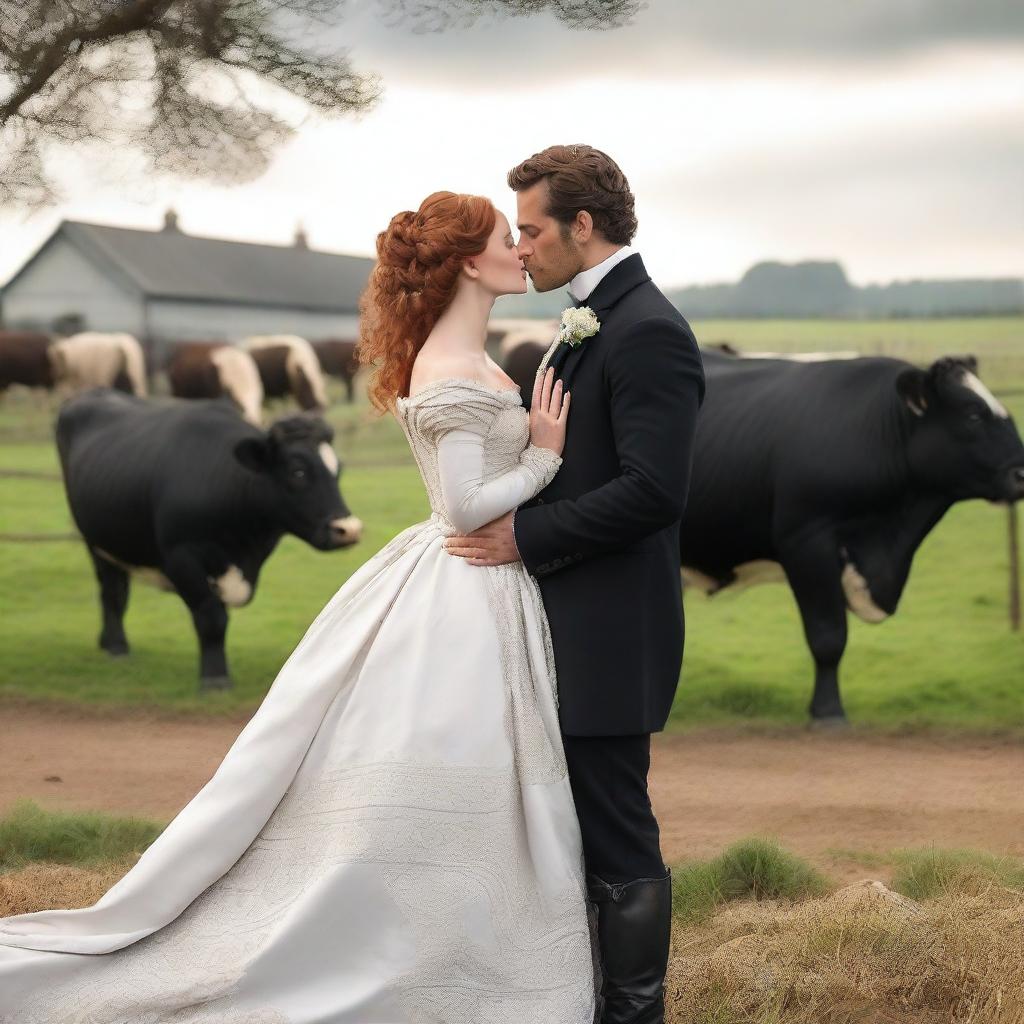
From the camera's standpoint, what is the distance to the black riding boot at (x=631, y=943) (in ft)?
10.0

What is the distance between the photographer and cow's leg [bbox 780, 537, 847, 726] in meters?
7.62

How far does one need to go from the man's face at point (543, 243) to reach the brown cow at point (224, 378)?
10970mm

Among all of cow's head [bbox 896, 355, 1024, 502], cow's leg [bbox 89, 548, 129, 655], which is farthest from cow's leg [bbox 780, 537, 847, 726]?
cow's leg [bbox 89, 548, 129, 655]

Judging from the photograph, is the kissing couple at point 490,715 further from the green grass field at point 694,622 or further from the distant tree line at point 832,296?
the distant tree line at point 832,296

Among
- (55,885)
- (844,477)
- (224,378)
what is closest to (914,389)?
(844,477)

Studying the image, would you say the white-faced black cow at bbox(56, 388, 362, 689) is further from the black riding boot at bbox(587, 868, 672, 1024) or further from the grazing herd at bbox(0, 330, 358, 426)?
the black riding boot at bbox(587, 868, 672, 1024)

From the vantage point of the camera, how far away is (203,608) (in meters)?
8.48

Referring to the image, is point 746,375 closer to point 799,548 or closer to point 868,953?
point 799,548

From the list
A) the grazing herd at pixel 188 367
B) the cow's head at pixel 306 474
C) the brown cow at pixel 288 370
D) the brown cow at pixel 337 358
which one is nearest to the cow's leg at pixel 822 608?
the cow's head at pixel 306 474

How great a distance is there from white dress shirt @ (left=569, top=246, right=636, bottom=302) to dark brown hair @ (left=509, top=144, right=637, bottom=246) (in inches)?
2.3

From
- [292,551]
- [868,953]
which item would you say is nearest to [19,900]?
[868,953]

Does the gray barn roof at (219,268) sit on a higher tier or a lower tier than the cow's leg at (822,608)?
higher

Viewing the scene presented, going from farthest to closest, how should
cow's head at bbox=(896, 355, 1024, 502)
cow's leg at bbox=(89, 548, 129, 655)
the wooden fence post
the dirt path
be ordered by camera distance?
1. the wooden fence post
2. cow's leg at bbox=(89, 548, 129, 655)
3. cow's head at bbox=(896, 355, 1024, 502)
4. the dirt path

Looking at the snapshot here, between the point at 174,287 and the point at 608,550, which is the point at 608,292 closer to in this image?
the point at 608,550
